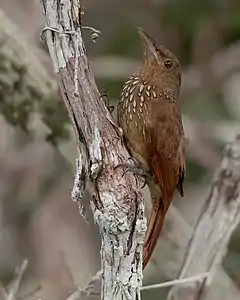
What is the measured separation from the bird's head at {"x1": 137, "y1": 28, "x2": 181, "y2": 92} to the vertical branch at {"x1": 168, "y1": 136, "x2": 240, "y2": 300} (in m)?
0.41

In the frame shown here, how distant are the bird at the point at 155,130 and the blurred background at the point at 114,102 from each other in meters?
1.30

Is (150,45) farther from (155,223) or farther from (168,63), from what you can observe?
(155,223)

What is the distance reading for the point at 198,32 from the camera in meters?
4.23

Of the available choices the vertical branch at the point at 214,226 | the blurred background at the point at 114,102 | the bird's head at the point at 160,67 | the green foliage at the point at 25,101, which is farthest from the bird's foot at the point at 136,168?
the blurred background at the point at 114,102

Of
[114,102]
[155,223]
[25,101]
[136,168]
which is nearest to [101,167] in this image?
[136,168]

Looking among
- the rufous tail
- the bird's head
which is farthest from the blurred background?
the rufous tail

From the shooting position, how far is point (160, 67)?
2.32 m

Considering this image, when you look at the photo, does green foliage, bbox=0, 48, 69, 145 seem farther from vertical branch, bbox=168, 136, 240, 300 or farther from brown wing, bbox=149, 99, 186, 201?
brown wing, bbox=149, 99, 186, 201

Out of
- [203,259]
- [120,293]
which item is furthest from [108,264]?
[203,259]

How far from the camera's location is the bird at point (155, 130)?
219 centimetres

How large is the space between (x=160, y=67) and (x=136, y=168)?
48 centimetres

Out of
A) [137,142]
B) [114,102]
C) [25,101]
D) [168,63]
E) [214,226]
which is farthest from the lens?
[114,102]

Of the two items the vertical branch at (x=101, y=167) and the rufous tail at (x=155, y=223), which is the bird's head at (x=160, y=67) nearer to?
the rufous tail at (x=155, y=223)

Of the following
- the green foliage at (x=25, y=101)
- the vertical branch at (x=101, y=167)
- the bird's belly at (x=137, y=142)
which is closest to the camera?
the vertical branch at (x=101, y=167)
